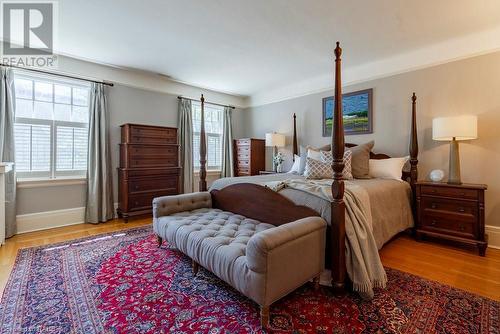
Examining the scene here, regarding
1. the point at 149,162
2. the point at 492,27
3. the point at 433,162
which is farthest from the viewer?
the point at 149,162

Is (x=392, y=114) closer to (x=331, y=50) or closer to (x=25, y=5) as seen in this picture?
(x=331, y=50)

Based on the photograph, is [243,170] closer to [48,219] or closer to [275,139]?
[275,139]

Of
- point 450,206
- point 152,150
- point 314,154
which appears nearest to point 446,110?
point 450,206

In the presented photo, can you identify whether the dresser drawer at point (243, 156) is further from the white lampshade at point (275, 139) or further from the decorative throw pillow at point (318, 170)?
the decorative throw pillow at point (318, 170)

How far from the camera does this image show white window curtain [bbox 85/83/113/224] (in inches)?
147

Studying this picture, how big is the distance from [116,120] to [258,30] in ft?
9.16

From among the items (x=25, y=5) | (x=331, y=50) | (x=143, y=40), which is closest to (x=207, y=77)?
(x=143, y=40)

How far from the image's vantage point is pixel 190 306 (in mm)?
1683

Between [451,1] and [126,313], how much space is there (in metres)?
3.79

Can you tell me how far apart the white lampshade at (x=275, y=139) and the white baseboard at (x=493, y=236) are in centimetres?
323

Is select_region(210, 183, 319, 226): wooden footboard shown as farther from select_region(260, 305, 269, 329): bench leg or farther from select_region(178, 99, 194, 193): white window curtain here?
select_region(178, 99, 194, 193): white window curtain

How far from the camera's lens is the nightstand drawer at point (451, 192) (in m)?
2.58

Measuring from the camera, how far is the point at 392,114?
3.60 meters

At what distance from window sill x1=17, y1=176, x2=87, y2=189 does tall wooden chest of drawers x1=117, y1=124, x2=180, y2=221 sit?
57 centimetres
